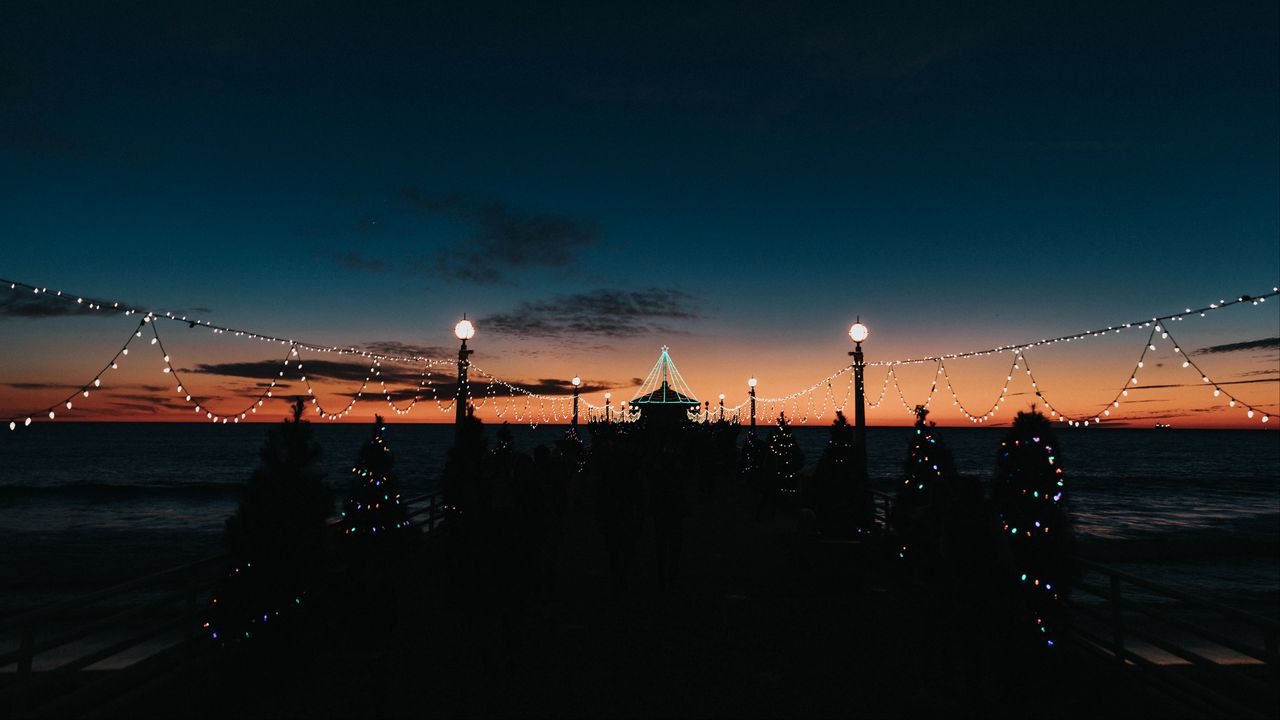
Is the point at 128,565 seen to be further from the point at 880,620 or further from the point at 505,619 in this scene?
the point at 880,620

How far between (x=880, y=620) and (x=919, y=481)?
11.8ft

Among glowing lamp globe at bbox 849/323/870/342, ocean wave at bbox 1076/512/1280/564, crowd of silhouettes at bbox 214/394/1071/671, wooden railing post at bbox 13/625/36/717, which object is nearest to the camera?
wooden railing post at bbox 13/625/36/717

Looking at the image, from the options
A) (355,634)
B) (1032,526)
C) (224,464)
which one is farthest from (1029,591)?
(224,464)

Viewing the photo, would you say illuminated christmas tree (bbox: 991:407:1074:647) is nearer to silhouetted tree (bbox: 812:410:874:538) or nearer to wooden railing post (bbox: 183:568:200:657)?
silhouetted tree (bbox: 812:410:874:538)

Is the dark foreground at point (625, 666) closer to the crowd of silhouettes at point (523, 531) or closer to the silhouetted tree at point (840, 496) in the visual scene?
the crowd of silhouettes at point (523, 531)

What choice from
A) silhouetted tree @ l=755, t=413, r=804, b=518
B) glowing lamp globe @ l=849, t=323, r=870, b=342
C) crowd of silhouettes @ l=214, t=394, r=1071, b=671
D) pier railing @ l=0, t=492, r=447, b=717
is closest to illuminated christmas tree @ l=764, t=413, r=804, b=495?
Answer: silhouetted tree @ l=755, t=413, r=804, b=518

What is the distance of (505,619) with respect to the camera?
6512mm

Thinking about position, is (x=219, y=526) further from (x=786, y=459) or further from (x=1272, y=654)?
(x=1272, y=654)

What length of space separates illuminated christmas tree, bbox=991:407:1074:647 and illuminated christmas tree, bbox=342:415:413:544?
6270 mm

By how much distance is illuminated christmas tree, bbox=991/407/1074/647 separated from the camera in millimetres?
6320

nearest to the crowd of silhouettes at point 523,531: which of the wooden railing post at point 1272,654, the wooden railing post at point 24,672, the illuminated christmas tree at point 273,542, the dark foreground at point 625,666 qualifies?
the illuminated christmas tree at point 273,542

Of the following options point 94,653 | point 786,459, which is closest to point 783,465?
point 786,459

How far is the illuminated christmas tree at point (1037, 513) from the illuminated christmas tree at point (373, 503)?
6.27 metres

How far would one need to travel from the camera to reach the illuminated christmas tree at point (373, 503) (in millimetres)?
7238
